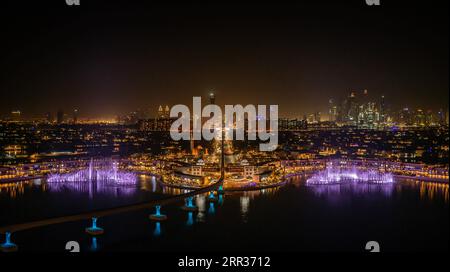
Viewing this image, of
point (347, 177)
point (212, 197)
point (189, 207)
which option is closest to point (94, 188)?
point (212, 197)

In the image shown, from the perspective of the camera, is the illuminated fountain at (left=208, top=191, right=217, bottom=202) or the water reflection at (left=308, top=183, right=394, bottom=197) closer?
the illuminated fountain at (left=208, top=191, right=217, bottom=202)

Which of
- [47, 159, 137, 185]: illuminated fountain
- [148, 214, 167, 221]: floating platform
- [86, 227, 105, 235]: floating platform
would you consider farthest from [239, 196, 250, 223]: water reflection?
[47, 159, 137, 185]: illuminated fountain

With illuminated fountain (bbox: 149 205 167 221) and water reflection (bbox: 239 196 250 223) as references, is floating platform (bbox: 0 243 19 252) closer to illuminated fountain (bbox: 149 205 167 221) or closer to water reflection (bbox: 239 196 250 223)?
illuminated fountain (bbox: 149 205 167 221)

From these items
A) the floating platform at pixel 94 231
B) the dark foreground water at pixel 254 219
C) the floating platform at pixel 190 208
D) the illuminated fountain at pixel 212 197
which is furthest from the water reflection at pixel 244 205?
the floating platform at pixel 94 231

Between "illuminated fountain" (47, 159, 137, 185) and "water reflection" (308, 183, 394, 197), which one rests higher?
"illuminated fountain" (47, 159, 137, 185)

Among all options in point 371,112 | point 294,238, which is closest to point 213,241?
point 294,238

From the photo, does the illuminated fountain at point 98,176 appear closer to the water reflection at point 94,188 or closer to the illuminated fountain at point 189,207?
the water reflection at point 94,188
